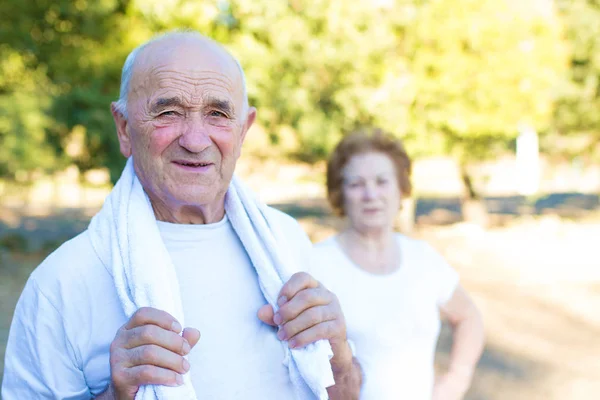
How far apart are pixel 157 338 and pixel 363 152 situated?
1.90 meters

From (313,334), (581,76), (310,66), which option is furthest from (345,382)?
(581,76)

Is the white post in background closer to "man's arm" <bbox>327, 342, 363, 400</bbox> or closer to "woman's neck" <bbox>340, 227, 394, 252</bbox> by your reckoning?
"woman's neck" <bbox>340, 227, 394, 252</bbox>

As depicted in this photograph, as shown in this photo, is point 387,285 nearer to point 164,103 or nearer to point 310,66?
point 164,103

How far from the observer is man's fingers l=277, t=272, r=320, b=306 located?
1.55 metres

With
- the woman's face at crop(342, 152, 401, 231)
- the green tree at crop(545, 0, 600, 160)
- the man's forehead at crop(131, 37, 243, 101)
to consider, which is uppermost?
the green tree at crop(545, 0, 600, 160)

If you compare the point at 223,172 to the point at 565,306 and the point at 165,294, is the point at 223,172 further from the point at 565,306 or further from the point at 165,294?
the point at 565,306

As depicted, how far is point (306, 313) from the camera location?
1.54m

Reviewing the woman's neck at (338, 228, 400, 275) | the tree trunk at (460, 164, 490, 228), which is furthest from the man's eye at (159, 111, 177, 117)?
the tree trunk at (460, 164, 490, 228)

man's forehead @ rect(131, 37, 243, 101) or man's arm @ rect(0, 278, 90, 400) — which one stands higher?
man's forehead @ rect(131, 37, 243, 101)

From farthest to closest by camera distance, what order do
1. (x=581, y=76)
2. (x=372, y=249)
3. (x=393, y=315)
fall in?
(x=581, y=76) → (x=372, y=249) → (x=393, y=315)

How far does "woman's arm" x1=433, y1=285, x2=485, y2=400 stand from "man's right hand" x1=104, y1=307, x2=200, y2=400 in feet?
6.08

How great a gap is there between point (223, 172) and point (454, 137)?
12.1m

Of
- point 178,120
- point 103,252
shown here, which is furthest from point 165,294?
point 178,120

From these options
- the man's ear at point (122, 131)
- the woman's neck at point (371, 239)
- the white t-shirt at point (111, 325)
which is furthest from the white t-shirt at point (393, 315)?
the man's ear at point (122, 131)
